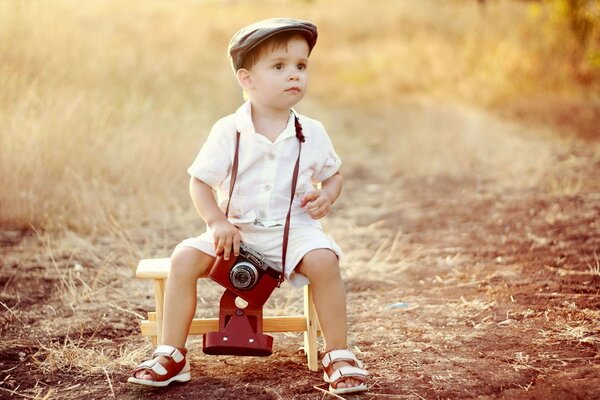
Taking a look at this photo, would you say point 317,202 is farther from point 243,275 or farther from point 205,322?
point 205,322

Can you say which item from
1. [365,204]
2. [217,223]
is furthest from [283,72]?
[365,204]

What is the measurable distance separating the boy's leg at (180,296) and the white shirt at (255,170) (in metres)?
0.24

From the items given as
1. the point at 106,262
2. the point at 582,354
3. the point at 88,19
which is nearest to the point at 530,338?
the point at 582,354

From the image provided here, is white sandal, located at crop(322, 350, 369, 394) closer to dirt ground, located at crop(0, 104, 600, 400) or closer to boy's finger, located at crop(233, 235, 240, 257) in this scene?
dirt ground, located at crop(0, 104, 600, 400)

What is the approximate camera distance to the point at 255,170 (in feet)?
9.79

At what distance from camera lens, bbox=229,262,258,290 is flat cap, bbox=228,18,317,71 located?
2.51 ft

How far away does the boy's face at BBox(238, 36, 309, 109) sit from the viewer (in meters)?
2.90

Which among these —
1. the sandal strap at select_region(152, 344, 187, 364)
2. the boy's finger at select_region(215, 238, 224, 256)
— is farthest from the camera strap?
the sandal strap at select_region(152, 344, 187, 364)

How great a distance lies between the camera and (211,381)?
291 centimetres

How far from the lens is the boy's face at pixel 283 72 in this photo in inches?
114

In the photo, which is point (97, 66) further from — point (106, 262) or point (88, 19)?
point (106, 262)

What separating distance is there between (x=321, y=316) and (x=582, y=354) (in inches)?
40.0

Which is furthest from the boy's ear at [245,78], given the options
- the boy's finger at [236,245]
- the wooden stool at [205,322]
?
the wooden stool at [205,322]

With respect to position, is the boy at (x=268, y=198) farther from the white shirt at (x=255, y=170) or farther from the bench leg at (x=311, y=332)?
the bench leg at (x=311, y=332)
